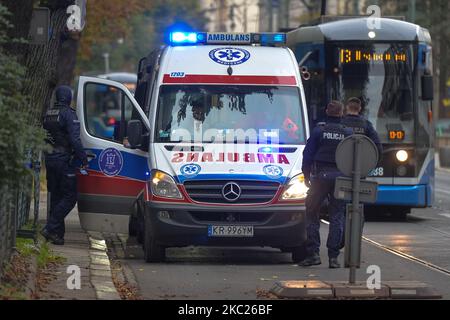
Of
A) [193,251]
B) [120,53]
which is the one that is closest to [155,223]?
[193,251]

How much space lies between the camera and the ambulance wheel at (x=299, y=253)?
1420cm

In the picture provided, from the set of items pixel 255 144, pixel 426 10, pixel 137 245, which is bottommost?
pixel 137 245

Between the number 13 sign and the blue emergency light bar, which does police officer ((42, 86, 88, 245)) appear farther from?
the number 13 sign

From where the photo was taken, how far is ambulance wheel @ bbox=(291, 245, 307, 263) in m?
14.2

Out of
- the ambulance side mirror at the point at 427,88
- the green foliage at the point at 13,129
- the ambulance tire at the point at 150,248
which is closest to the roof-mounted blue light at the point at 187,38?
the ambulance tire at the point at 150,248

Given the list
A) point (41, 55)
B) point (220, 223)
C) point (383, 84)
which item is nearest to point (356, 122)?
point (220, 223)

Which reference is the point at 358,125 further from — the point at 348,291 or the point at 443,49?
the point at 443,49

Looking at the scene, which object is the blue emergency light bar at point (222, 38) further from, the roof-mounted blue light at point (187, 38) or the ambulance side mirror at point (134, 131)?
the ambulance side mirror at point (134, 131)

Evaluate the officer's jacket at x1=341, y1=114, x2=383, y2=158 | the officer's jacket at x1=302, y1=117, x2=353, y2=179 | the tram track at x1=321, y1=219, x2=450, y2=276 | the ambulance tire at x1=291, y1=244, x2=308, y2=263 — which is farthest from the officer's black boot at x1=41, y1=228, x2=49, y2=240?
the tram track at x1=321, y1=219, x2=450, y2=276

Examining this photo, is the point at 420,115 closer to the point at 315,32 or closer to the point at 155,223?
the point at 315,32

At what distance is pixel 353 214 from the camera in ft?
36.9

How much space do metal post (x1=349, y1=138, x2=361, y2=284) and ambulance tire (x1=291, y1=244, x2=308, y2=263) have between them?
2.85 m

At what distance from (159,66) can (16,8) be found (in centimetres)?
227

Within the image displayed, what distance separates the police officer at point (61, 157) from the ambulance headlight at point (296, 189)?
2.48 meters
